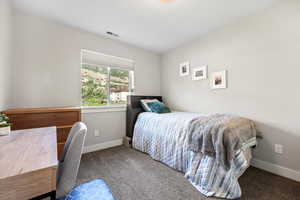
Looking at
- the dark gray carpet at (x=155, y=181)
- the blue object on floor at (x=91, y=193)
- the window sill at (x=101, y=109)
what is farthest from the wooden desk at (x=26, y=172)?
the window sill at (x=101, y=109)

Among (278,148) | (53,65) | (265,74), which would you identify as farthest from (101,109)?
(278,148)

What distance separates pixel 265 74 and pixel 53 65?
3.36 m

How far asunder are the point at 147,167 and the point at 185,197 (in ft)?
2.43

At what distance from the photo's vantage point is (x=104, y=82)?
2.86 m

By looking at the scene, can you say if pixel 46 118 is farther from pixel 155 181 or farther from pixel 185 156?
pixel 185 156

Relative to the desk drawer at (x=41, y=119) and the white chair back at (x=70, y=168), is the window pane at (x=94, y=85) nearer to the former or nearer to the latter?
the desk drawer at (x=41, y=119)

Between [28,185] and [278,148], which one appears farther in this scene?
[278,148]

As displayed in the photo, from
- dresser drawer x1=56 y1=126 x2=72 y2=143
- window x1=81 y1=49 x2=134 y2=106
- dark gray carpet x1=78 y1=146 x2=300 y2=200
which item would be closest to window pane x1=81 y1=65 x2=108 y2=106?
window x1=81 y1=49 x2=134 y2=106

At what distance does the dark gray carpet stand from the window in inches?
46.6

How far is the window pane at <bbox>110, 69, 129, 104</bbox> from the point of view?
9.78 feet

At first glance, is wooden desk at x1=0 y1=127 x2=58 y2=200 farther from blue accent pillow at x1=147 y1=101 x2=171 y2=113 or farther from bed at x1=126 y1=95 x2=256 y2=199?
blue accent pillow at x1=147 y1=101 x2=171 y2=113

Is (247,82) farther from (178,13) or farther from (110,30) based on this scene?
(110,30)

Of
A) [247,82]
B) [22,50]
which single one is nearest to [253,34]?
[247,82]

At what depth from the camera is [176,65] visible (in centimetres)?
328
